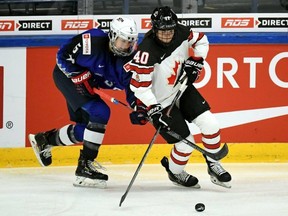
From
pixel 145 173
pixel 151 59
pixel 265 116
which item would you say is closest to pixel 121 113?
pixel 145 173

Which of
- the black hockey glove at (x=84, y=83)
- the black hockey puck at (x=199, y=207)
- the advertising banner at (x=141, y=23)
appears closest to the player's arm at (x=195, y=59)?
the black hockey glove at (x=84, y=83)

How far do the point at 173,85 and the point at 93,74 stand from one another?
534 millimetres

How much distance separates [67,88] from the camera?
18.1ft

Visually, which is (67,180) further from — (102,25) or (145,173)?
(102,25)

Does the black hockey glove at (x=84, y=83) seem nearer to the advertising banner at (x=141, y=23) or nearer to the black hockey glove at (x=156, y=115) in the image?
the black hockey glove at (x=156, y=115)

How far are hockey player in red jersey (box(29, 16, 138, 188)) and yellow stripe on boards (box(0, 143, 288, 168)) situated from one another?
1.04m

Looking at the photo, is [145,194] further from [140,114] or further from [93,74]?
[93,74]

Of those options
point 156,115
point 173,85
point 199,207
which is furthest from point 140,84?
point 199,207

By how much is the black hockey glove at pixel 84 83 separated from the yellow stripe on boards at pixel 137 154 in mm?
1190

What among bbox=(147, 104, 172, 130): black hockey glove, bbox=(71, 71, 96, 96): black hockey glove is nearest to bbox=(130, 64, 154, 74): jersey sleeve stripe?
bbox=(147, 104, 172, 130): black hockey glove

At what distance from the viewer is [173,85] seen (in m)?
5.21

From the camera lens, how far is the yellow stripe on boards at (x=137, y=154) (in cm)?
648

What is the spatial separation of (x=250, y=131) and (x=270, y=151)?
0.71 ft

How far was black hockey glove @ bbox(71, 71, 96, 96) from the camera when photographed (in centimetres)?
529
